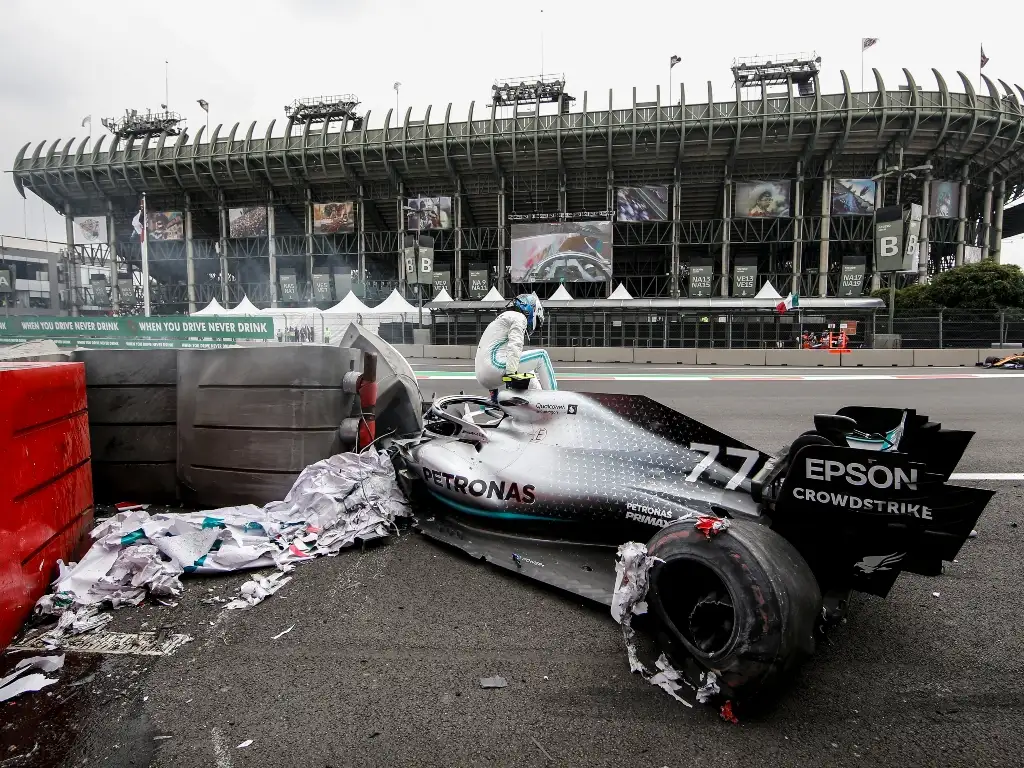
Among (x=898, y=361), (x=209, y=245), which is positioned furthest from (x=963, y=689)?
(x=209, y=245)

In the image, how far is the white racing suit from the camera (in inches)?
242

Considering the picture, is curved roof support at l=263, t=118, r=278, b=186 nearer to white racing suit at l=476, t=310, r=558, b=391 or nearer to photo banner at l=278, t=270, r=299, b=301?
photo banner at l=278, t=270, r=299, b=301

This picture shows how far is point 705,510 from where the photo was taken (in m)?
2.41

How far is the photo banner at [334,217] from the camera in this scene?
164 feet

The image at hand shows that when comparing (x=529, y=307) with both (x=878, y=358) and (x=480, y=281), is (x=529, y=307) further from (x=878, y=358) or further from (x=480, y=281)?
(x=480, y=281)

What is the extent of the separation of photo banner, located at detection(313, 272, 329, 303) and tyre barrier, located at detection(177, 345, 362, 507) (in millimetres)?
48330

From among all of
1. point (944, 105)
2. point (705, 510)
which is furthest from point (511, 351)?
point (944, 105)

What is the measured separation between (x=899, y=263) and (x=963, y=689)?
92.5ft

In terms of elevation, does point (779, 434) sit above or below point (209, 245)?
below

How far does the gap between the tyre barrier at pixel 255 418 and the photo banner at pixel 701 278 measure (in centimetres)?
4152

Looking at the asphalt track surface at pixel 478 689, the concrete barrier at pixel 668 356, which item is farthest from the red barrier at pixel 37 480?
the concrete barrier at pixel 668 356

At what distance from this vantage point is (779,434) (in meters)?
6.59

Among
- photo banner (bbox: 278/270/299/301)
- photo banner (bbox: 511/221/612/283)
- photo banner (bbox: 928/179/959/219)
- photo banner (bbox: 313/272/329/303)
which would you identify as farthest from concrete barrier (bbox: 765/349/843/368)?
photo banner (bbox: 278/270/299/301)

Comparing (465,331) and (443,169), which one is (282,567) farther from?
(443,169)
